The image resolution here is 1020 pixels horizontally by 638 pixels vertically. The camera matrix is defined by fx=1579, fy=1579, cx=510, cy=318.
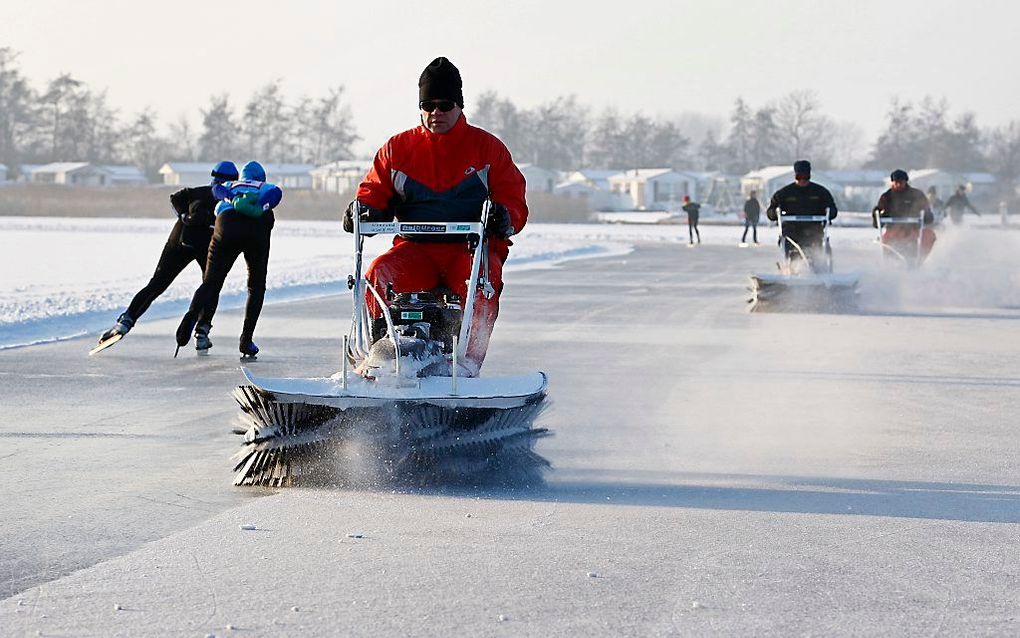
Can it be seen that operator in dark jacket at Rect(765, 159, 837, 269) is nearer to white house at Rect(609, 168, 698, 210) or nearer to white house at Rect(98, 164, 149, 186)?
white house at Rect(609, 168, 698, 210)

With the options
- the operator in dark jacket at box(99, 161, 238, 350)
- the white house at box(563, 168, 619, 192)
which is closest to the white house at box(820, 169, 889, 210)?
the white house at box(563, 168, 619, 192)

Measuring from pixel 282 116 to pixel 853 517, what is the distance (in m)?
149

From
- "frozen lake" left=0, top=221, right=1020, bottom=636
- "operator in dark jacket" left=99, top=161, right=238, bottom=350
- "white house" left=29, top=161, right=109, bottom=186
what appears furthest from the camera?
"white house" left=29, top=161, right=109, bottom=186

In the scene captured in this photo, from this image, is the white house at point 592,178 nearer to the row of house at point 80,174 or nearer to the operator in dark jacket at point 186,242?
the row of house at point 80,174

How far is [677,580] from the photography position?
4.93m

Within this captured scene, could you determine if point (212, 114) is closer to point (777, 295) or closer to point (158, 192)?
point (158, 192)

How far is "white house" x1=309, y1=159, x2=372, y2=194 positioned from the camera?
132625mm

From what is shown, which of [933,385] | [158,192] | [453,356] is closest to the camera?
[453,356]

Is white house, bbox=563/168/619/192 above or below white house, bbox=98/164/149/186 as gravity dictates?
below

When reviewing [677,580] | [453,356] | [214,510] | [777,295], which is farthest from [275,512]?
[777,295]

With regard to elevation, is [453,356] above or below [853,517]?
above

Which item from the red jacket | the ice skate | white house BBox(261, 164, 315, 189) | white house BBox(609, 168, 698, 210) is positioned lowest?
white house BBox(609, 168, 698, 210)

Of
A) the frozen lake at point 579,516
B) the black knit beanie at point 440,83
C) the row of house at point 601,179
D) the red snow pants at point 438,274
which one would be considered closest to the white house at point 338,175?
the row of house at point 601,179

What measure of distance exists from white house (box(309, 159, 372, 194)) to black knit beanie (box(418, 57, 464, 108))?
123798 mm
